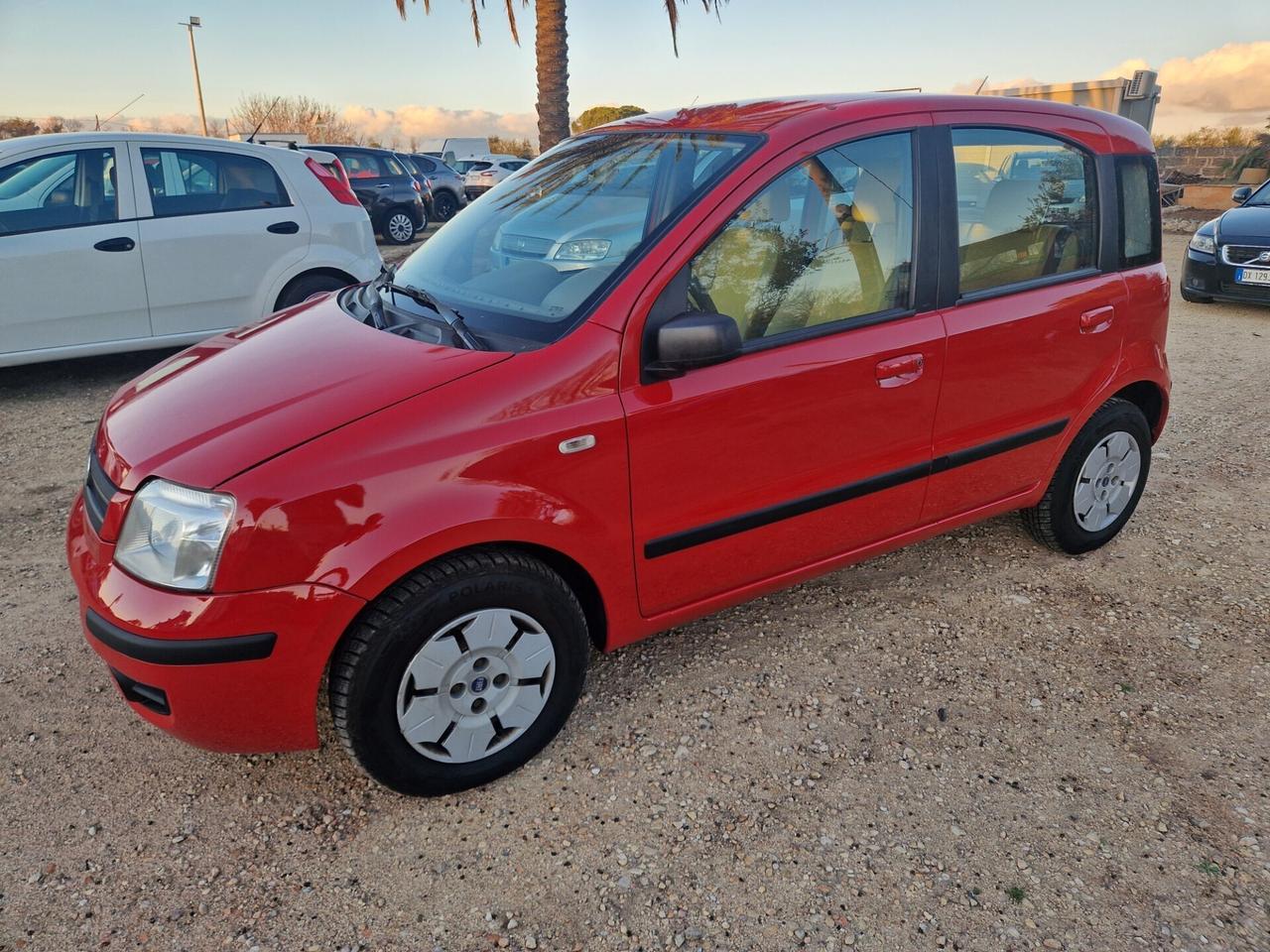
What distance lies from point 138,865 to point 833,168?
267 cm

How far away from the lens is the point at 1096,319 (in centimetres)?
329

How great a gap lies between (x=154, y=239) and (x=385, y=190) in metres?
9.09

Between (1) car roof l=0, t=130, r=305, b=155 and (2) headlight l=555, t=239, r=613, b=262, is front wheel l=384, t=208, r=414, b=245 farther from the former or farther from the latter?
(2) headlight l=555, t=239, r=613, b=262

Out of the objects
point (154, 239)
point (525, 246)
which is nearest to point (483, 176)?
point (154, 239)

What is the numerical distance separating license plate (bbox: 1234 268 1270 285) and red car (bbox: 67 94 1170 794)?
592 cm

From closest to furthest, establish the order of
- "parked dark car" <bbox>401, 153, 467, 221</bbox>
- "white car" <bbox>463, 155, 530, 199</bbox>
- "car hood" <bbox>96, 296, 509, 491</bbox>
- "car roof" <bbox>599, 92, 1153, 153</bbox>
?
"car hood" <bbox>96, 296, 509, 491</bbox> < "car roof" <bbox>599, 92, 1153, 153</bbox> < "parked dark car" <bbox>401, 153, 467, 221</bbox> < "white car" <bbox>463, 155, 530, 199</bbox>

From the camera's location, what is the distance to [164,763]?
2.55m

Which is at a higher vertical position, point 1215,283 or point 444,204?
point 444,204

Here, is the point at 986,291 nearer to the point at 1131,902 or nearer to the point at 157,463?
the point at 1131,902

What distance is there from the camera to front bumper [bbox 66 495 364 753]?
2037mm

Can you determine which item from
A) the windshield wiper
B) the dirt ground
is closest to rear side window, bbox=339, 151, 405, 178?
the dirt ground

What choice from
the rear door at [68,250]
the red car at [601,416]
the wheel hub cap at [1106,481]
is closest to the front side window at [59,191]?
the rear door at [68,250]

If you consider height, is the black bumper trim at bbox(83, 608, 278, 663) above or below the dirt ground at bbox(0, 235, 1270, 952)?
above

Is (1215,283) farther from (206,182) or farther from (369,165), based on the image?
(369,165)
